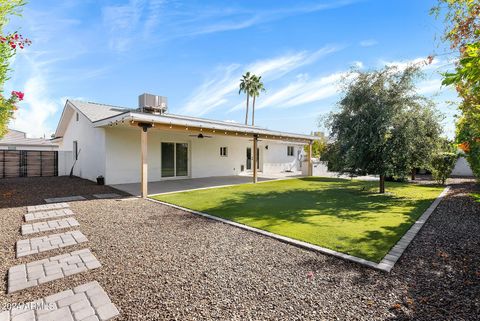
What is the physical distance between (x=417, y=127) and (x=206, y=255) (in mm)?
9133

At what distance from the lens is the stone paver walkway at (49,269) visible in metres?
3.01

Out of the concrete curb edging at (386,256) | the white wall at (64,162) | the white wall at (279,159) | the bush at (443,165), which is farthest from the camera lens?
the white wall at (279,159)

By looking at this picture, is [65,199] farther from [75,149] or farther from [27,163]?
[27,163]

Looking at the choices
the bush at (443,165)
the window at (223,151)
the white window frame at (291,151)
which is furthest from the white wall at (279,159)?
the bush at (443,165)

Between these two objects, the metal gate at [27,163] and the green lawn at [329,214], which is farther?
the metal gate at [27,163]

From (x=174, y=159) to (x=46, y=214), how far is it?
328 inches

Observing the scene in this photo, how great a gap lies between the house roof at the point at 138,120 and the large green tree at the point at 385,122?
5.23 meters

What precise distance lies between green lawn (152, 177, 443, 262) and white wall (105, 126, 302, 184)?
460cm

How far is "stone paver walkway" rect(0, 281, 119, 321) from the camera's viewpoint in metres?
2.36

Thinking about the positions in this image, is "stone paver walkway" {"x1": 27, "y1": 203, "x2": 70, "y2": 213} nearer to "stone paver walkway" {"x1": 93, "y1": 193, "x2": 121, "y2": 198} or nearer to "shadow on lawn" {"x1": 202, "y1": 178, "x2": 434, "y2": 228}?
"stone paver walkway" {"x1": 93, "y1": 193, "x2": 121, "y2": 198}

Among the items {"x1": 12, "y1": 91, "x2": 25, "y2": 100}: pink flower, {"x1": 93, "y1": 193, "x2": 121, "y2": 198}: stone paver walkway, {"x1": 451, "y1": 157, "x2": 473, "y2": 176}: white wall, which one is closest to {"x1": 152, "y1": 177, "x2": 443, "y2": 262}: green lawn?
{"x1": 93, "y1": 193, "x2": 121, "y2": 198}: stone paver walkway

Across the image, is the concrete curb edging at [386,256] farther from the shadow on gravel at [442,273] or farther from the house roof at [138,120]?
the house roof at [138,120]

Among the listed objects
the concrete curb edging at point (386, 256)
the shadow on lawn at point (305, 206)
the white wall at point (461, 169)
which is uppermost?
the white wall at point (461, 169)

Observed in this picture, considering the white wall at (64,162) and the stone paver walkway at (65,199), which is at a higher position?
the white wall at (64,162)
